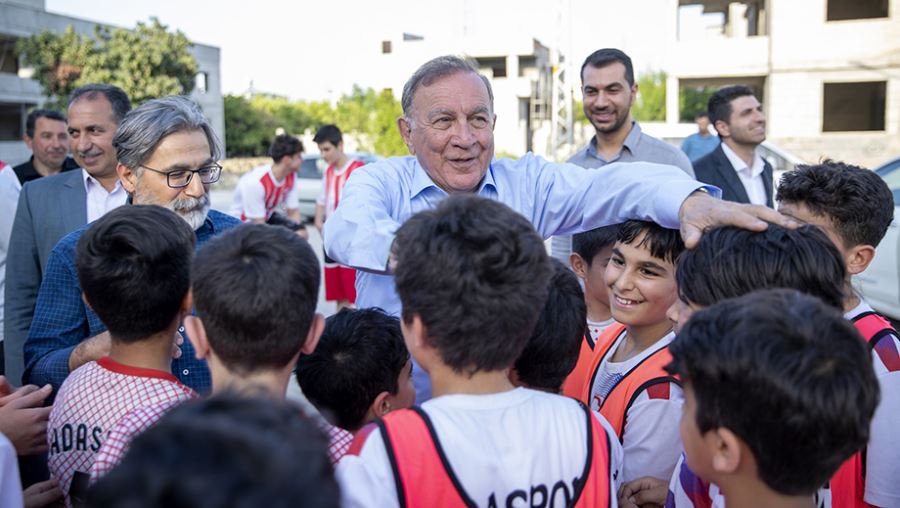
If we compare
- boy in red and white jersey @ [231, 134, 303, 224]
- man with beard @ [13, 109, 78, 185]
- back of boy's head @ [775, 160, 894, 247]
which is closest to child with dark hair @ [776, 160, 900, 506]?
back of boy's head @ [775, 160, 894, 247]

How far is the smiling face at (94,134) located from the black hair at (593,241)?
7.21 feet

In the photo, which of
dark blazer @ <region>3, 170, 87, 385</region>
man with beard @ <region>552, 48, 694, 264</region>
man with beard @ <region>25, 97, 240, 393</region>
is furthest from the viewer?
man with beard @ <region>552, 48, 694, 264</region>

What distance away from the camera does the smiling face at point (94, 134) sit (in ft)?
11.4

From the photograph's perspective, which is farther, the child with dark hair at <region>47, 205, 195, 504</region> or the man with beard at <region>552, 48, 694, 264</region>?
the man with beard at <region>552, 48, 694, 264</region>

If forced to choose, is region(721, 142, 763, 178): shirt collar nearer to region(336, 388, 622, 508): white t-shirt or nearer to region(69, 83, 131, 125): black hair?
region(69, 83, 131, 125): black hair

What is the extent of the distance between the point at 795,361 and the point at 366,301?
1585 millimetres

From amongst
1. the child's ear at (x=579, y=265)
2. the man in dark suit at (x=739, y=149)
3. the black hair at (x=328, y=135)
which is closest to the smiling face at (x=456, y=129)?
the child's ear at (x=579, y=265)

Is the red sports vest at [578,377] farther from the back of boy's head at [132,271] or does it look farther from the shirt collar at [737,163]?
the shirt collar at [737,163]

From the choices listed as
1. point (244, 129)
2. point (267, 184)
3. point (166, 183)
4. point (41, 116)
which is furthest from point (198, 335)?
point (244, 129)

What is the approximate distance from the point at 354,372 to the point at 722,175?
13.4ft

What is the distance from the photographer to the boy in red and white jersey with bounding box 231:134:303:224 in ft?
27.1

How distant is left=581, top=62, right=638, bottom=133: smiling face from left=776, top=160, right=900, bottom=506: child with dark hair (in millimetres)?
2358

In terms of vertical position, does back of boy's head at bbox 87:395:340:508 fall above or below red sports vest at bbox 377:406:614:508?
above

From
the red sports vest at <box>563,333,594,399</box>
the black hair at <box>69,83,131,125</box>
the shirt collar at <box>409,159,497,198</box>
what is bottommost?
the red sports vest at <box>563,333,594,399</box>
